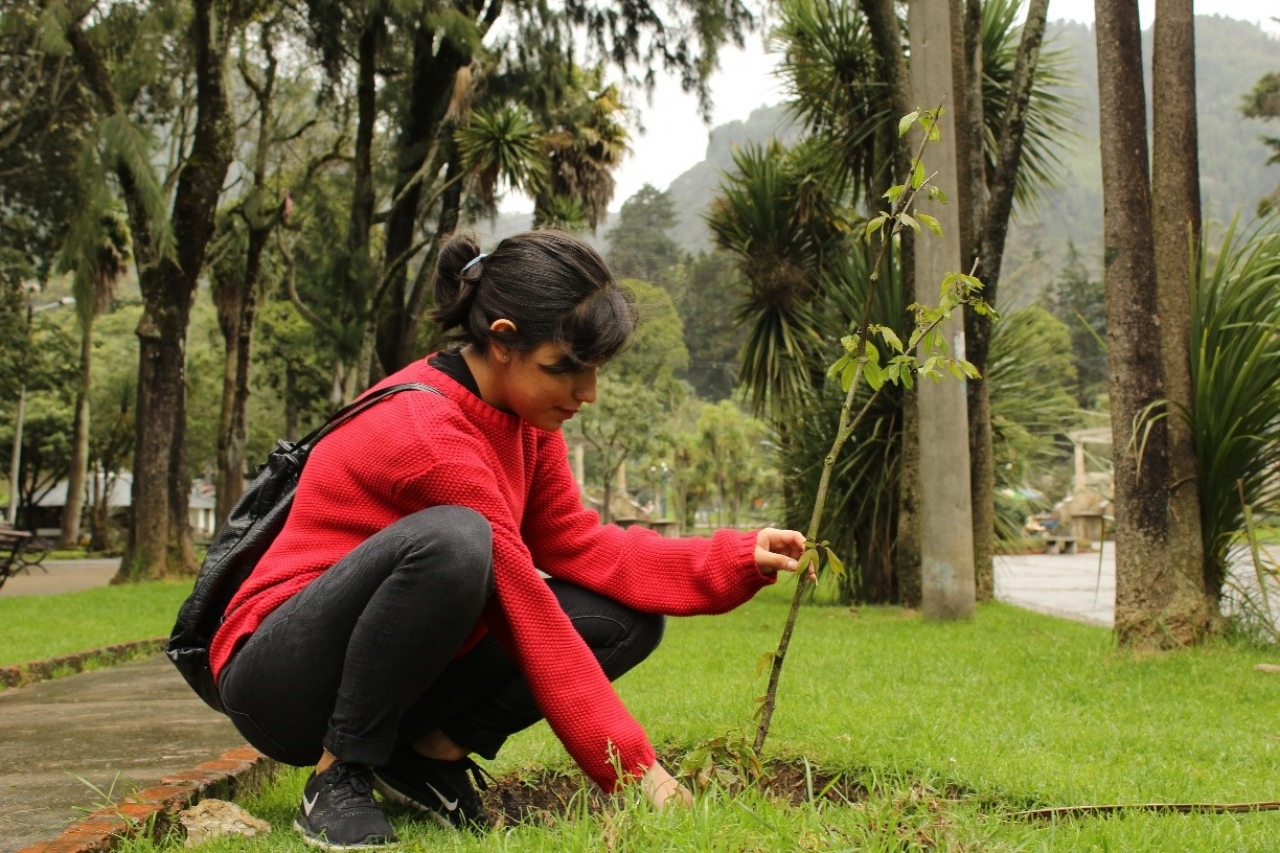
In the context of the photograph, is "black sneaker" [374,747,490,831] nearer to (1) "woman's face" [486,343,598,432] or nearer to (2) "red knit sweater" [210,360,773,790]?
(2) "red knit sweater" [210,360,773,790]

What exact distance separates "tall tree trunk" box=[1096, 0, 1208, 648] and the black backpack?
3845 mm

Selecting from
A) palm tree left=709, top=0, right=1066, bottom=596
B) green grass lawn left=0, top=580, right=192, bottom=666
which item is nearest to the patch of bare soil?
green grass lawn left=0, top=580, right=192, bottom=666

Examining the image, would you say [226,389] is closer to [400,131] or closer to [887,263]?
[400,131]

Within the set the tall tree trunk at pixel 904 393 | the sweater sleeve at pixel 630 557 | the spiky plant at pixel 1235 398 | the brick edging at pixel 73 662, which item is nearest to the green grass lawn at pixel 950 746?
the sweater sleeve at pixel 630 557

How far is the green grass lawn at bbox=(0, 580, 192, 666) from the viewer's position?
22.6ft

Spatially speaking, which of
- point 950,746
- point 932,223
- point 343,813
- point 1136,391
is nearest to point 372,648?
point 343,813

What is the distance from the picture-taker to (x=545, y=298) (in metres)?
2.29

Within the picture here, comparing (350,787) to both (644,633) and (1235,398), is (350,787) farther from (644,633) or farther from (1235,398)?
(1235,398)

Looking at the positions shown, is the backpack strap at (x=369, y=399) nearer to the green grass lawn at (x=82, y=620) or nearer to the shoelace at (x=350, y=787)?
the shoelace at (x=350, y=787)

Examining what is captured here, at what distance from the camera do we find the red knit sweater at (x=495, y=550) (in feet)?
7.36

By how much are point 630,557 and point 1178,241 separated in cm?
398

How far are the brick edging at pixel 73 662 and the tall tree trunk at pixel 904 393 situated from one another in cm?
497

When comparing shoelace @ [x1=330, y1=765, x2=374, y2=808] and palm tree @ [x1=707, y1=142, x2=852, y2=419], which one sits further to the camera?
palm tree @ [x1=707, y1=142, x2=852, y2=419]

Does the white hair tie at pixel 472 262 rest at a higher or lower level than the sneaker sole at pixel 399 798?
higher
